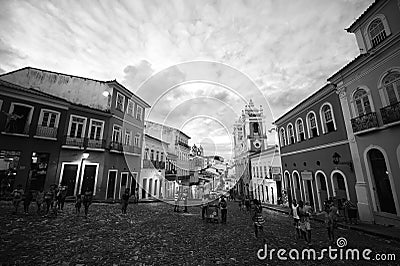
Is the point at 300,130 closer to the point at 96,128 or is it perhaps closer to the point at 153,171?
the point at 153,171

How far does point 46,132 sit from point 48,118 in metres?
1.38

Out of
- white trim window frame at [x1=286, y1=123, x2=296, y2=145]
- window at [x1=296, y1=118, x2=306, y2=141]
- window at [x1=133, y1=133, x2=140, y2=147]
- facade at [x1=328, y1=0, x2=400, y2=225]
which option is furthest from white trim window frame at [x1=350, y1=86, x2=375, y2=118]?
window at [x1=133, y1=133, x2=140, y2=147]

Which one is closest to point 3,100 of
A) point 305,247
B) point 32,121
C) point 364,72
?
point 32,121

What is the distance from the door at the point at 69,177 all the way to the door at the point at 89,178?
81 centimetres

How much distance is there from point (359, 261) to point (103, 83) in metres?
25.3

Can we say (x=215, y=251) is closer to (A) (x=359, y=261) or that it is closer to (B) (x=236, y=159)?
(A) (x=359, y=261)

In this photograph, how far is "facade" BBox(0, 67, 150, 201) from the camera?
1808cm

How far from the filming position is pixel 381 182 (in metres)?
11.1

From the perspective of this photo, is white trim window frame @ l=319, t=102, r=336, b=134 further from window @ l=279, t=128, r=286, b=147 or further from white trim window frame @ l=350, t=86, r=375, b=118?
window @ l=279, t=128, r=286, b=147

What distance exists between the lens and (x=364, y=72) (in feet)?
39.1

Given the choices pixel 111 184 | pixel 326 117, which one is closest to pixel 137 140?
pixel 111 184

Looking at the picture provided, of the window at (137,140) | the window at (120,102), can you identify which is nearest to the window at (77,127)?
the window at (120,102)

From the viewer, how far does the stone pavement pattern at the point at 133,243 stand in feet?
19.1

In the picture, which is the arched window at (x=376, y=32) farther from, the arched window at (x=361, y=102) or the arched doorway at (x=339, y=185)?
the arched doorway at (x=339, y=185)
